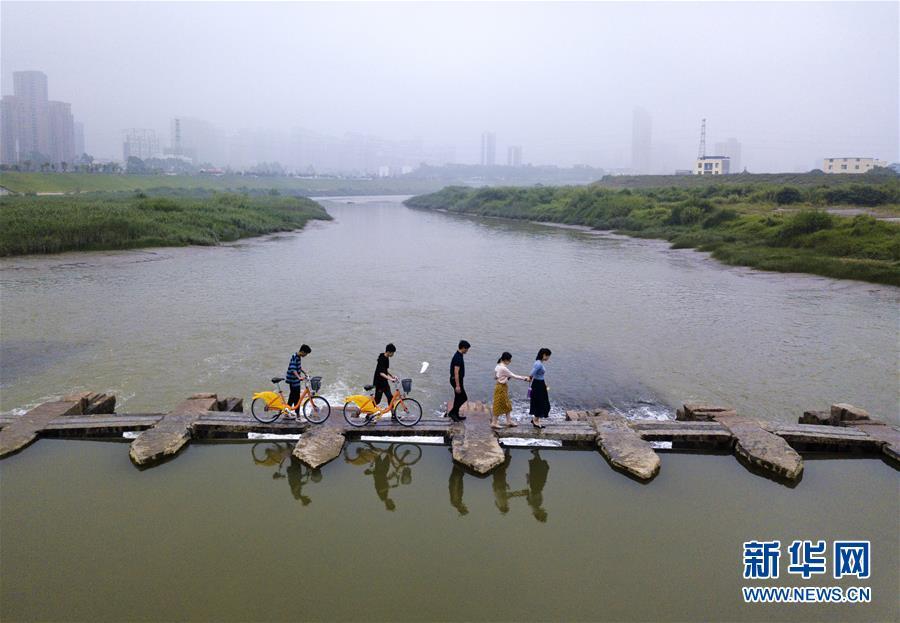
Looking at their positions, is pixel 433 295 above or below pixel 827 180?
below

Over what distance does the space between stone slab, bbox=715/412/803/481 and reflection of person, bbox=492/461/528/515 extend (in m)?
3.74

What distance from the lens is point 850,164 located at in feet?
346

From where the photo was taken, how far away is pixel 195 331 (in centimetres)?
1847

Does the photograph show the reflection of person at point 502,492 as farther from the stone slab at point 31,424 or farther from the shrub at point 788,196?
the shrub at point 788,196

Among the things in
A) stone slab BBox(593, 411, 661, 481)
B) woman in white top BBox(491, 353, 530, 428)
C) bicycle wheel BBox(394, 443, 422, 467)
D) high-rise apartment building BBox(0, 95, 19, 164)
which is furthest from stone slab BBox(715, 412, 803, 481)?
high-rise apartment building BBox(0, 95, 19, 164)

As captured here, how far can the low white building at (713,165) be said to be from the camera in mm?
119188

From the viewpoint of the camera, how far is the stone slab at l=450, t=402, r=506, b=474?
924 centimetres

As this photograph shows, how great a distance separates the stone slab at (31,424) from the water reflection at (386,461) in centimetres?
500

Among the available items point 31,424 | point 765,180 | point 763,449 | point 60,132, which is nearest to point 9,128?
point 60,132

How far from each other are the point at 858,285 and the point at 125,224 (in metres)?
39.3

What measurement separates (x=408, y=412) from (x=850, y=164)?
4736 inches

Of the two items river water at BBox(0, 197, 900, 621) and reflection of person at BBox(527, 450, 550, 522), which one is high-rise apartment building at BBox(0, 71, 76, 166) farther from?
reflection of person at BBox(527, 450, 550, 522)

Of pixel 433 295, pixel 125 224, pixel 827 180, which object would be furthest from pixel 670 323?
pixel 827 180

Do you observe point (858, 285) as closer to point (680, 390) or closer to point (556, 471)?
point (680, 390)
